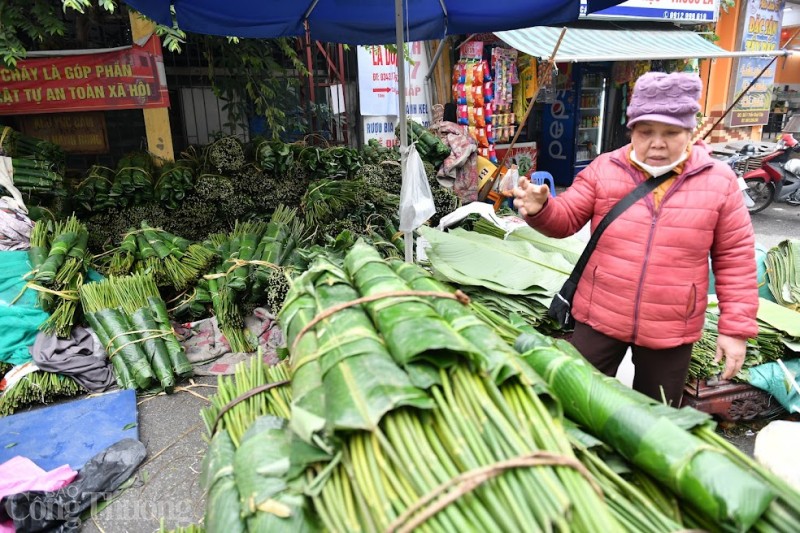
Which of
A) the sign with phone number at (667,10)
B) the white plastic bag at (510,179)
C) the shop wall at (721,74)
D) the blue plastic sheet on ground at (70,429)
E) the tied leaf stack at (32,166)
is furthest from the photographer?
the shop wall at (721,74)

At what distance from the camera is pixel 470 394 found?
1.07 meters

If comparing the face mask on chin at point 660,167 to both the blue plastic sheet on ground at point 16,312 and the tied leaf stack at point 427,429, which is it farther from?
the blue plastic sheet on ground at point 16,312

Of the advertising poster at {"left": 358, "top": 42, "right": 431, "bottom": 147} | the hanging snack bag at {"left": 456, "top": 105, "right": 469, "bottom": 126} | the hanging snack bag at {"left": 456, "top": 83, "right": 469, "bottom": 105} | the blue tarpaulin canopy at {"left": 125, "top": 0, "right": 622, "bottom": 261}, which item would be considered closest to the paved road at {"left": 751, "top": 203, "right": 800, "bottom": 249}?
the hanging snack bag at {"left": 456, "top": 105, "right": 469, "bottom": 126}

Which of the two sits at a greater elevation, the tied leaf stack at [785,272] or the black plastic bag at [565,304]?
the black plastic bag at [565,304]

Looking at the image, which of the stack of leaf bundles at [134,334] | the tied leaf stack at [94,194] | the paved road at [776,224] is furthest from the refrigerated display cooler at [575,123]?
the stack of leaf bundles at [134,334]

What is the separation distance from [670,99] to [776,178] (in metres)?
7.85

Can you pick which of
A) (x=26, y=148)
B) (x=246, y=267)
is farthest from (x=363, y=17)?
(x=26, y=148)

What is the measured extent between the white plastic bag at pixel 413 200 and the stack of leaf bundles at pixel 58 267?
104 inches

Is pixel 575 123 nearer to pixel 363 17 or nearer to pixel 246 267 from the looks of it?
pixel 363 17

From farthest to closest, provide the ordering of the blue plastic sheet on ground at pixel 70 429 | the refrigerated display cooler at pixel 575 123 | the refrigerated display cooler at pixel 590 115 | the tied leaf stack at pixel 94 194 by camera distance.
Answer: the refrigerated display cooler at pixel 590 115 → the refrigerated display cooler at pixel 575 123 → the tied leaf stack at pixel 94 194 → the blue plastic sheet on ground at pixel 70 429

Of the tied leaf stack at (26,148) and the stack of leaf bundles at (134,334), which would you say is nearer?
the stack of leaf bundles at (134,334)

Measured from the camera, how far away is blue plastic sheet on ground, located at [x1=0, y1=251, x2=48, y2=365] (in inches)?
133

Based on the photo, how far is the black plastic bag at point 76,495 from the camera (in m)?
2.21

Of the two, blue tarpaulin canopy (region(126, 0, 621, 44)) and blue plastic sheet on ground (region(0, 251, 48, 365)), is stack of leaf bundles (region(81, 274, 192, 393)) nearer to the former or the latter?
blue plastic sheet on ground (region(0, 251, 48, 365))
